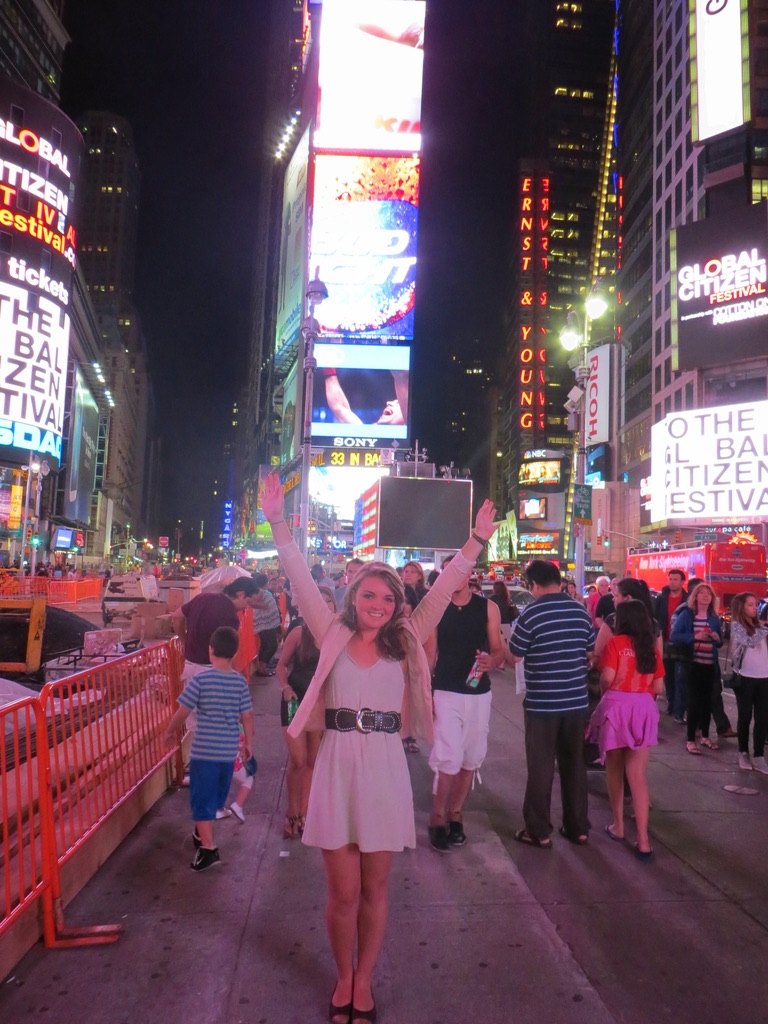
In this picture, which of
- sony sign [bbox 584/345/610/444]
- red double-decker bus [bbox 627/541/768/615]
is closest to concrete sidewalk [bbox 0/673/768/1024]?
red double-decker bus [bbox 627/541/768/615]

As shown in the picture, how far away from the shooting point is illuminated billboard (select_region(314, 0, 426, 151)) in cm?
4541

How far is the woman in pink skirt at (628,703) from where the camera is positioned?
17.3 ft

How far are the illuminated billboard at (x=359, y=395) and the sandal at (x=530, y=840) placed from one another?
3886 cm

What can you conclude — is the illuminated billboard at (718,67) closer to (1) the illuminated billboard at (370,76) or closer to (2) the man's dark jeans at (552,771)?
(1) the illuminated billboard at (370,76)

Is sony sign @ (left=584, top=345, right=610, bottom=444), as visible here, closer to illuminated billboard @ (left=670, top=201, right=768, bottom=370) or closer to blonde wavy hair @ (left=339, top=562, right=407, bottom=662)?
illuminated billboard @ (left=670, top=201, right=768, bottom=370)

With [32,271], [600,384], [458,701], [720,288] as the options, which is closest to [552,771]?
[458,701]

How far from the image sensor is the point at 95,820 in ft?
15.1

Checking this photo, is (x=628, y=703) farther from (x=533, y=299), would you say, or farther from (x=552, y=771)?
(x=533, y=299)

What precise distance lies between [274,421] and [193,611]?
80.8 meters

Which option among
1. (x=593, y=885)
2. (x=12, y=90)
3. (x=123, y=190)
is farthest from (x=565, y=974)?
(x=123, y=190)

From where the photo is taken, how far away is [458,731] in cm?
521

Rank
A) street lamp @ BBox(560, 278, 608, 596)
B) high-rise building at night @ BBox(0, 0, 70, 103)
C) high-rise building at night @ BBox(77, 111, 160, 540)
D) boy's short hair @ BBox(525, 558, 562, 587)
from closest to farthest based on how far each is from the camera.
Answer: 1. boy's short hair @ BBox(525, 558, 562, 587)
2. street lamp @ BBox(560, 278, 608, 596)
3. high-rise building at night @ BBox(0, 0, 70, 103)
4. high-rise building at night @ BBox(77, 111, 160, 540)

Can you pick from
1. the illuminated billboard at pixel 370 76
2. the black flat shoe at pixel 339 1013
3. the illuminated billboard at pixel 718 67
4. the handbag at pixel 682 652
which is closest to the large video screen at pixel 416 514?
the handbag at pixel 682 652

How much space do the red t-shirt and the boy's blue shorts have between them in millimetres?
2868
